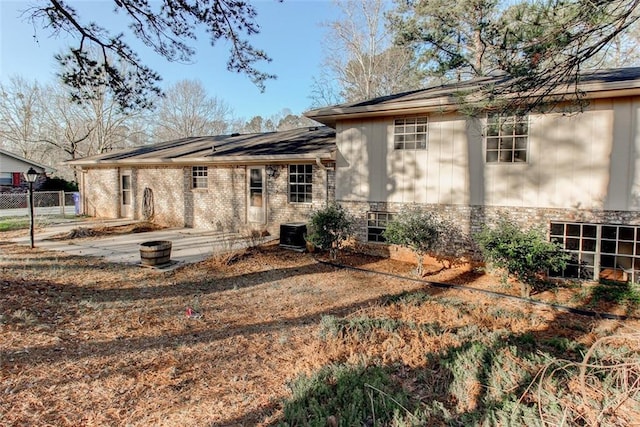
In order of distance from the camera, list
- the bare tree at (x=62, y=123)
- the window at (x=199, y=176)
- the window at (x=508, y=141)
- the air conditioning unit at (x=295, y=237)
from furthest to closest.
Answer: the bare tree at (x=62, y=123) < the window at (x=199, y=176) < the air conditioning unit at (x=295, y=237) < the window at (x=508, y=141)

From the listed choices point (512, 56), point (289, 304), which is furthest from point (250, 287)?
point (512, 56)

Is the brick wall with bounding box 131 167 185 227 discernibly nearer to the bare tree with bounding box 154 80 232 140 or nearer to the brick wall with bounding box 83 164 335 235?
the brick wall with bounding box 83 164 335 235

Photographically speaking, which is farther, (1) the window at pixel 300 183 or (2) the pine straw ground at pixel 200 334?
(1) the window at pixel 300 183

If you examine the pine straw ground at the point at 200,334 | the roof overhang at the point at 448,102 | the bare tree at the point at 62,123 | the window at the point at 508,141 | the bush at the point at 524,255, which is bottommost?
the pine straw ground at the point at 200,334

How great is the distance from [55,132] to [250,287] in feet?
111

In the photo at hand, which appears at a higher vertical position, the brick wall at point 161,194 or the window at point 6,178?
the window at point 6,178

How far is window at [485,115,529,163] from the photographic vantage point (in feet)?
24.2

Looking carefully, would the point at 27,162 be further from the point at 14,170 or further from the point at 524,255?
the point at 524,255

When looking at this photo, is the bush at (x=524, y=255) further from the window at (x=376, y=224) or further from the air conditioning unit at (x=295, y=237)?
the air conditioning unit at (x=295, y=237)

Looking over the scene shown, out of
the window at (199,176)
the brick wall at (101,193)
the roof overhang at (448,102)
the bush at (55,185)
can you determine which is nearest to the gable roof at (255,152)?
the window at (199,176)

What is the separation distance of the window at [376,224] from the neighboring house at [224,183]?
1481 mm

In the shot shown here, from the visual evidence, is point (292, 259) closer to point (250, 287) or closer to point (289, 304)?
point (250, 287)

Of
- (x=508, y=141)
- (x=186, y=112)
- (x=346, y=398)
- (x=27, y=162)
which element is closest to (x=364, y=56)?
(x=508, y=141)

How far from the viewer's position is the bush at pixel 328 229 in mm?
8656
